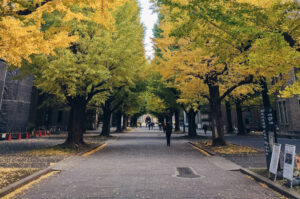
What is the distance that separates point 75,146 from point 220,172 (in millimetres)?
8911

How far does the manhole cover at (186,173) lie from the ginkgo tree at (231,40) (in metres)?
3.50

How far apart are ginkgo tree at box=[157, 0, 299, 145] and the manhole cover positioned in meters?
3.50

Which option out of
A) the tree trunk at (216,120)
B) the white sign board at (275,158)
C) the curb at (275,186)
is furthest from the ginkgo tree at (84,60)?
the white sign board at (275,158)

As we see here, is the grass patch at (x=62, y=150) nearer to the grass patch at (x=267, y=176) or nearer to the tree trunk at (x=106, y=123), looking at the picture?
the grass patch at (x=267, y=176)

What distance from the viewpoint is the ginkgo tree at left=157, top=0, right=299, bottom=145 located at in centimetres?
572

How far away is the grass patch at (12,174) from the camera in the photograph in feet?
18.5

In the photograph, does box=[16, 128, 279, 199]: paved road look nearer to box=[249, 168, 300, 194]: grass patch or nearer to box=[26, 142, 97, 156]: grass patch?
box=[249, 168, 300, 194]: grass patch

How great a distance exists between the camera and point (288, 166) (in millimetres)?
5363

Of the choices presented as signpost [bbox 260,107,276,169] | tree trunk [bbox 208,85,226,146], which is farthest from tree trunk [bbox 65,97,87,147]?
signpost [bbox 260,107,276,169]

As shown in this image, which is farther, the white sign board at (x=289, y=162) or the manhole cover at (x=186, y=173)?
the manhole cover at (x=186, y=173)

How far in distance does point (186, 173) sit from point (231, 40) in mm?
5077

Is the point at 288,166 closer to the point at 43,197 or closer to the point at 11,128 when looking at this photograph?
the point at 43,197

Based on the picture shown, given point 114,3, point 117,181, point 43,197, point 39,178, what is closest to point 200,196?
point 117,181

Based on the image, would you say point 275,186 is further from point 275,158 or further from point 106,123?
point 106,123
